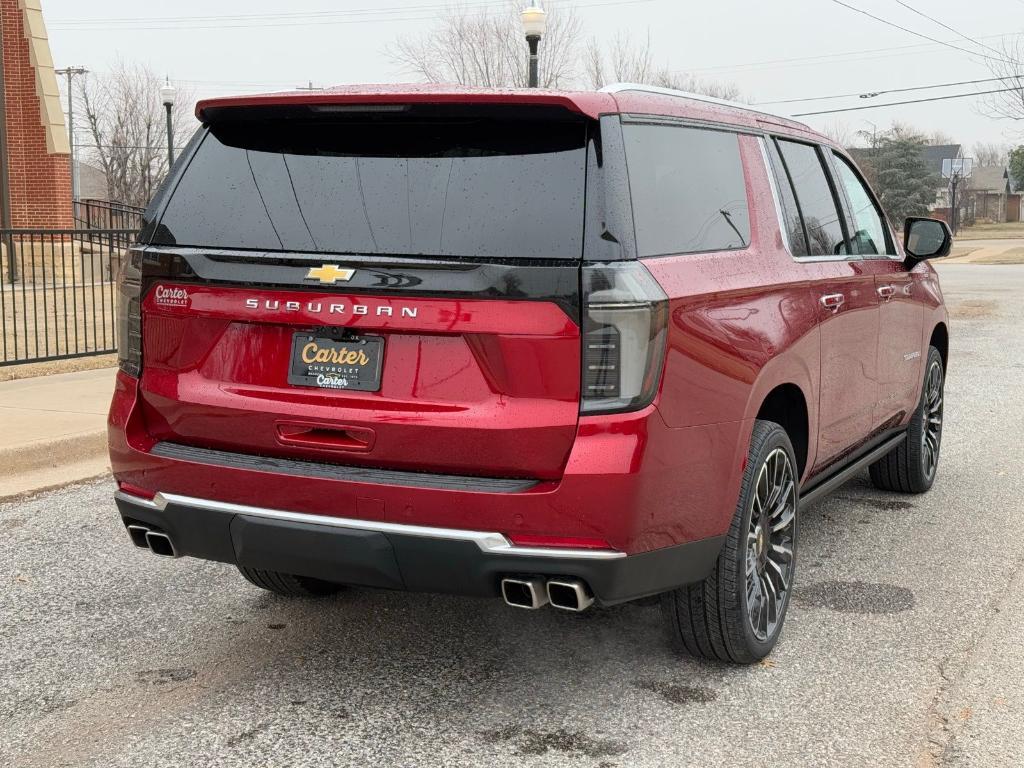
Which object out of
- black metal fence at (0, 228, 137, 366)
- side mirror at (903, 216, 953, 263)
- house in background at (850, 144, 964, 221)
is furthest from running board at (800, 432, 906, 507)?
house in background at (850, 144, 964, 221)

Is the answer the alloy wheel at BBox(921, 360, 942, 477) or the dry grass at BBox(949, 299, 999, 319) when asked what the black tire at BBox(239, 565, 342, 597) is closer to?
the alloy wheel at BBox(921, 360, 942, 477)

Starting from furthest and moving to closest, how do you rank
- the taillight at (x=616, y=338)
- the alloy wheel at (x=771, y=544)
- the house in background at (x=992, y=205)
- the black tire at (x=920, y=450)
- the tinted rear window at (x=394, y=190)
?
the house in background at (x=992, y=205)
the black tire at (x=920, y=450)
the alloy wheel at (x=771, y=544)
the tinted rear window at (x=394, y=190)
the taillight at (x=616, y=338)

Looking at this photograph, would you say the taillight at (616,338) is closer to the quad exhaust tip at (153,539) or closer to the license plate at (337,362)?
the license plate at (337,362)

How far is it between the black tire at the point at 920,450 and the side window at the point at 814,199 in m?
1.66

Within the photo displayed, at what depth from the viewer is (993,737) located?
3461mm

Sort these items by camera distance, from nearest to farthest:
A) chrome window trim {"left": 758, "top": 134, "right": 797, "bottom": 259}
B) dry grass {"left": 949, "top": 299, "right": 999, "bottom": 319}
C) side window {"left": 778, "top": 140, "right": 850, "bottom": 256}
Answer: chrome window trim {"left": 758, "top": 134, "right": 797, "bottom": 259} → side window {"left": 778, "top": 140, "right": 850, "bottom": 256} → dry grass {"left": 949, "top": 299, "right": 999, "bottom": 319}

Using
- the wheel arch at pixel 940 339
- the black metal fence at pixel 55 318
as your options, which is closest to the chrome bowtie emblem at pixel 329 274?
the wheel arch at pixel 940 339

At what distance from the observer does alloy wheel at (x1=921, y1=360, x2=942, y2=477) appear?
6512mm

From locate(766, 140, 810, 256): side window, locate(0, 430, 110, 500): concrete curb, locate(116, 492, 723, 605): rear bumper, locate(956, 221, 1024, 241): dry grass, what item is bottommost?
locate(956, 221, 1024, 241): dry grass

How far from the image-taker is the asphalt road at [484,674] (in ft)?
11.1

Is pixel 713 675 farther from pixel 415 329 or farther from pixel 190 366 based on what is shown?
pixel 190 366

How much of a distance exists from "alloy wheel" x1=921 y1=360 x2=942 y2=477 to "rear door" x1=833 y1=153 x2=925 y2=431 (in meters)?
0.51

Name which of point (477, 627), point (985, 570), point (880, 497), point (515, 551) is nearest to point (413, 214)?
point (515, 551)

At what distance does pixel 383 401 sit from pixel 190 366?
714 millimetres
